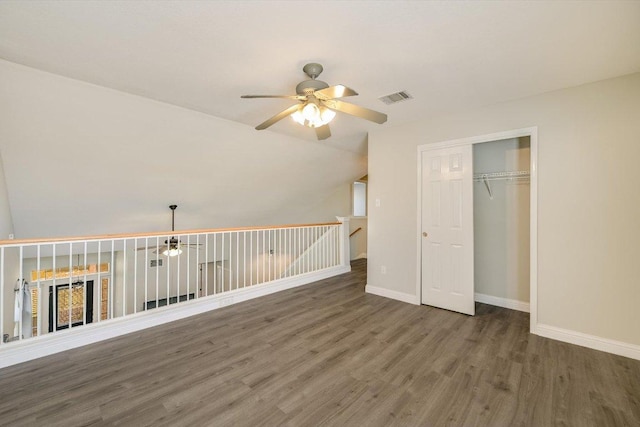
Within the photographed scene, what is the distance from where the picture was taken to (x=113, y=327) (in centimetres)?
284

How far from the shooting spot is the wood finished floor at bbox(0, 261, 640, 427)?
1766 mm

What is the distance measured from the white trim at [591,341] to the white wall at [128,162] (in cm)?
401

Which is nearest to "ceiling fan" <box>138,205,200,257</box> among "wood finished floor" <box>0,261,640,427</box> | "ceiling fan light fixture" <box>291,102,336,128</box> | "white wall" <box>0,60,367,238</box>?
"white wall" <box>0,60,367,238</box>

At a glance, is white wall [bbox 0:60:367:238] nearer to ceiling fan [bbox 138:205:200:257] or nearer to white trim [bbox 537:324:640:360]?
ceiling fan [bbox 138:205:200:257]

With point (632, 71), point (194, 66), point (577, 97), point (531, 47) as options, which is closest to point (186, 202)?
point (194, 66)

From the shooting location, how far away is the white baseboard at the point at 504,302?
350 centimetres

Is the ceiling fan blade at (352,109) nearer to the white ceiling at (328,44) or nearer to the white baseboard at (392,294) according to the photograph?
the white ceiling at (328,44)

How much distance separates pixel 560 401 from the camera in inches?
74.7

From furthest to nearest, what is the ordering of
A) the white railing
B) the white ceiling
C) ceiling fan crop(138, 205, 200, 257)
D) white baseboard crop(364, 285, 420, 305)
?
ceiling fan crop(138, 205, 200, 257) < the white railing < white baseboard crop(364, 285, 420, 305) < the white ceiling

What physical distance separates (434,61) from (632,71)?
1.86m

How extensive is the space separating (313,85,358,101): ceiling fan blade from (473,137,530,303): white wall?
2682 mm

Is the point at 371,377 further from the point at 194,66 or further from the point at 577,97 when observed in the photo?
the point at 577,97

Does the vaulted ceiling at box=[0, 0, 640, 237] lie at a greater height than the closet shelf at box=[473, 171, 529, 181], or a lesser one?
greater

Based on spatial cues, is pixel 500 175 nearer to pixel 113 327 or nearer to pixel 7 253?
pixel 113 327
